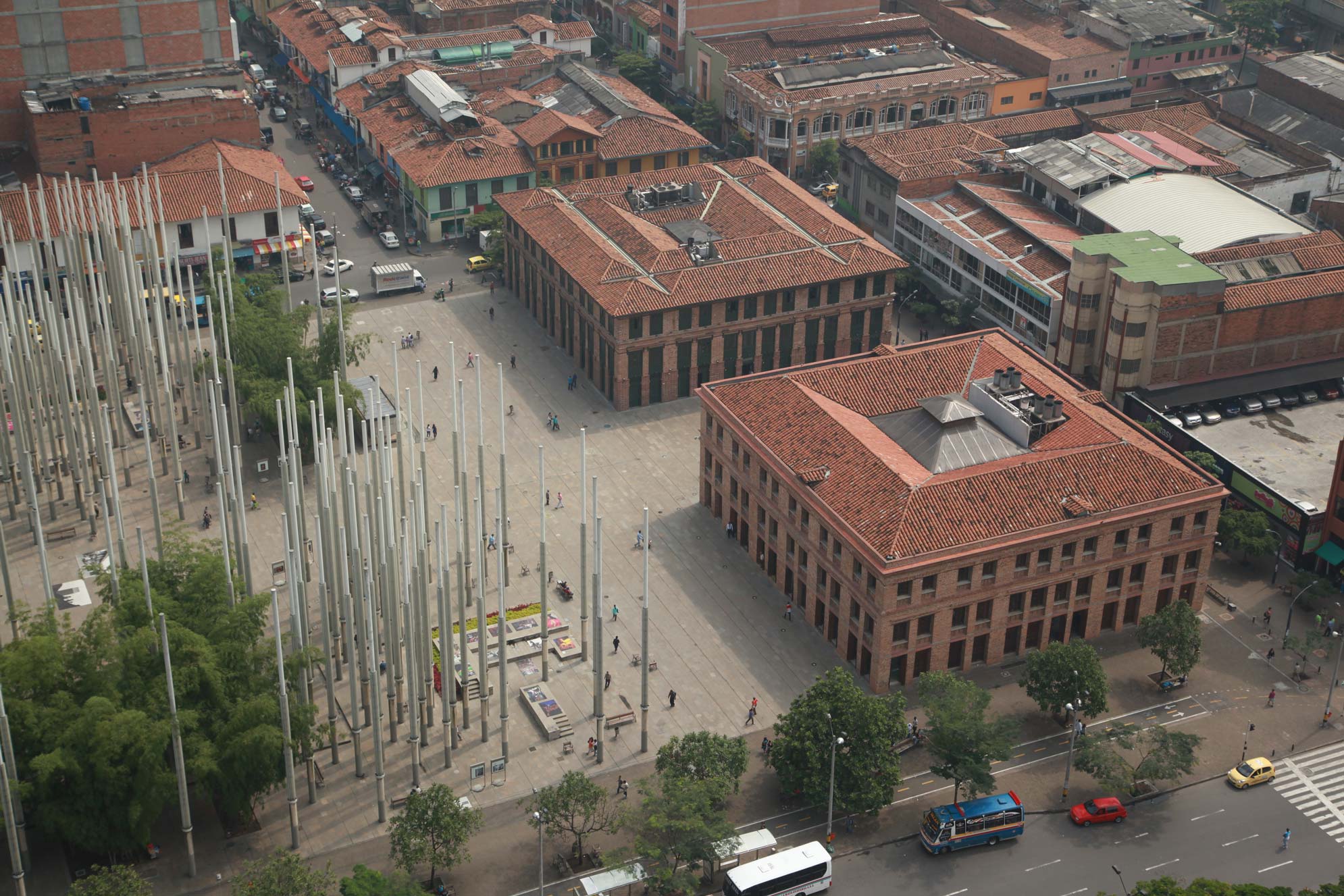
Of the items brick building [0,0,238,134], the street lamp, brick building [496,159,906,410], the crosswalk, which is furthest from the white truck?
the crosswalk

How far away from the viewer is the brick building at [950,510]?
117 m

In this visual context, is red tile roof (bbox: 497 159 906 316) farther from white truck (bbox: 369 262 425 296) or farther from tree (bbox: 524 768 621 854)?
tree (bbox: 524 768 621 854)

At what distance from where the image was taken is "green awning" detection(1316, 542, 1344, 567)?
13025 cm

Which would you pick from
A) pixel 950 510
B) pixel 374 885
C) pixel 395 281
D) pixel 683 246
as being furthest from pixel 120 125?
pixel 374 885

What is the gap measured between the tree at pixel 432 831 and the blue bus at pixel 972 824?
29.8 m

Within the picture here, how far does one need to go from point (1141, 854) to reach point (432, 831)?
4612 cm

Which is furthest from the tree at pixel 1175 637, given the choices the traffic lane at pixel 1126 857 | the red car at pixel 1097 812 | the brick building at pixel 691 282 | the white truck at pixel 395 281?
the white truck at pixel 395 281

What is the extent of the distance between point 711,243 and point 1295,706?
70302 millimetres

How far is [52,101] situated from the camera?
594 ft

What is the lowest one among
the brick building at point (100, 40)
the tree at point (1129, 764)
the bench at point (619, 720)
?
the bench at point (619, 720)

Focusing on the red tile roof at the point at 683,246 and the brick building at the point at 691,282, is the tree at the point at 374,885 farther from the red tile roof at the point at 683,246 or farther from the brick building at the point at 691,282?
the red tile roof at the point at 683,246

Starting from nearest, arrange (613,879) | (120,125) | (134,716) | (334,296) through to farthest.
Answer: (134,716)
(613,879)
(334,296)
(120,125)

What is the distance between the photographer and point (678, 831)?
325 feet

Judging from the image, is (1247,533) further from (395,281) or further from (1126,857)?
(395,281)
